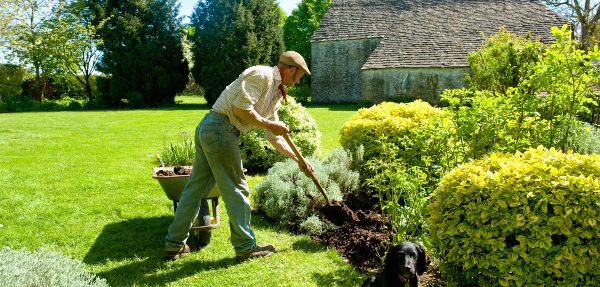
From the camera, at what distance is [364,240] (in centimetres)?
497

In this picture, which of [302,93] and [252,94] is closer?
[252,94]

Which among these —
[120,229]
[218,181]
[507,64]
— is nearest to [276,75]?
[218,181]

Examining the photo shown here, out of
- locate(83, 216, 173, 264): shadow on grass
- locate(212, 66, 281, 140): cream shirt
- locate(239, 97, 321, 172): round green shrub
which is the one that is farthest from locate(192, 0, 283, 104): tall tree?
locate(212, 66, 281, 140): cream shirt

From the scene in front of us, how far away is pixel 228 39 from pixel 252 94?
23492 mm

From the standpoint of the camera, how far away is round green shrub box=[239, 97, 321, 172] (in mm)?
8820

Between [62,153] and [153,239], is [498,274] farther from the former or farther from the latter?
[62,153]

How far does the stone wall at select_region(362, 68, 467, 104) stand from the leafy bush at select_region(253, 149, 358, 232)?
1941 centimetres

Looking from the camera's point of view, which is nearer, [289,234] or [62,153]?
[289,234]

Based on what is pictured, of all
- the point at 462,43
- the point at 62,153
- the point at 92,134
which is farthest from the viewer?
the point at 462,43

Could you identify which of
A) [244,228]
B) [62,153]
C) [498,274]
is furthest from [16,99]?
[498,274]

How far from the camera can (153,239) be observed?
5336 mm

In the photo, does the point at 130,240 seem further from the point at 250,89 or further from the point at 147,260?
the point at 250,89

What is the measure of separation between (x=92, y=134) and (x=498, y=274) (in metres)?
13.6

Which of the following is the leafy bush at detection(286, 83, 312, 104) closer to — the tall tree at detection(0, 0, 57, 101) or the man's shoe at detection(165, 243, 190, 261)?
the tall tree at detection(0, 0, 57, 101)
